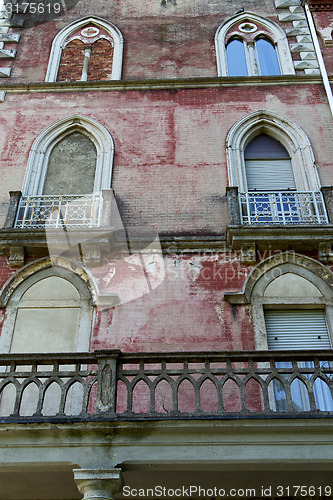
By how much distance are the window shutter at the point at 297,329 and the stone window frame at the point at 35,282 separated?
11.3 feet

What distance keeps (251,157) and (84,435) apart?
8.19 meters

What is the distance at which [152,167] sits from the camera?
1330cm

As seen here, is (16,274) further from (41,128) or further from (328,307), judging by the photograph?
(328,307)

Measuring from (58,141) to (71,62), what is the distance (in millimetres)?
3283

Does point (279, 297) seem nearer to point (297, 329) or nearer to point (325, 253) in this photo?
point (297, 329)

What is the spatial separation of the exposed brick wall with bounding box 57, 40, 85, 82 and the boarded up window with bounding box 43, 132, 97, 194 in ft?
7.57

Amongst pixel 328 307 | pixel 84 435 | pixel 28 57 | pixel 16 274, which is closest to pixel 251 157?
pixel 328 307

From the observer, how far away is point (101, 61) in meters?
16.1

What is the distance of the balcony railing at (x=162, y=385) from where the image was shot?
7910mm

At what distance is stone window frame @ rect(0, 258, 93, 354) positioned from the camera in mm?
10695

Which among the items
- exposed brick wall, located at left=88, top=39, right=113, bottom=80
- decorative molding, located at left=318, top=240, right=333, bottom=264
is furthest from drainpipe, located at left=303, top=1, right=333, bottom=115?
exposed brick wall, located at left=88, top=39, right=113, bottom=80

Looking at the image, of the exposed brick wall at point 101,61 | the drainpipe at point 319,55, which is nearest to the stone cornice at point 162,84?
the drainpipe at point 319,55

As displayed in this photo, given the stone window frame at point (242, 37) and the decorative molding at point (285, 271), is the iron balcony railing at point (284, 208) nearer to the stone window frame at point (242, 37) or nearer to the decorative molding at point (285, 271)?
the decorative molding at point (285, 271)

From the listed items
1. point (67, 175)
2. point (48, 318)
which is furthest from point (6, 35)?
point (48, 318)
